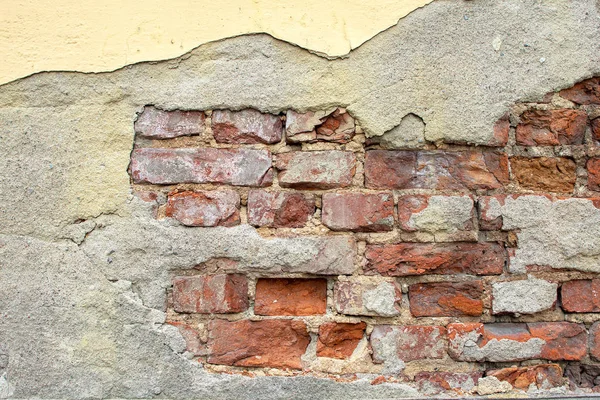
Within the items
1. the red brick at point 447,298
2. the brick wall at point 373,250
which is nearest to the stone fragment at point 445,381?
the brick wall at point 373,250

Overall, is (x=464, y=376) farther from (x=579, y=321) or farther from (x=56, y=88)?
(x=56, y=88)

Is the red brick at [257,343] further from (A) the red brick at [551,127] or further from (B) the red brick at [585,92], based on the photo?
(B) the red brick at [585,92]

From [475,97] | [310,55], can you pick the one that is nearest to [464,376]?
[475,97]

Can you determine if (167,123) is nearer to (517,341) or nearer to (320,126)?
(320,126)

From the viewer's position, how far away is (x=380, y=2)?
3.50ft

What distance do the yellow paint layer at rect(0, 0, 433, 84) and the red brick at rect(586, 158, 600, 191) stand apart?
19.5 inches

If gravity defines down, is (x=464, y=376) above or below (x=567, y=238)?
below

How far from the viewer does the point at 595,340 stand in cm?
110

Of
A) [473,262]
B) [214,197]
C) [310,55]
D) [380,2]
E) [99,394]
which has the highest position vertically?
[380,2]

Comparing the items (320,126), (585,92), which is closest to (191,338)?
(320,126)

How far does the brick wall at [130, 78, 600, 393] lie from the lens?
1.07 meters

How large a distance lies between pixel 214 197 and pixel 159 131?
169 millimetres

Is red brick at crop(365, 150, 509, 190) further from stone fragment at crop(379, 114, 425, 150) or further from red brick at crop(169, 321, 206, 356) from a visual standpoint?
red brick at crop(169, 321, 206, 356)

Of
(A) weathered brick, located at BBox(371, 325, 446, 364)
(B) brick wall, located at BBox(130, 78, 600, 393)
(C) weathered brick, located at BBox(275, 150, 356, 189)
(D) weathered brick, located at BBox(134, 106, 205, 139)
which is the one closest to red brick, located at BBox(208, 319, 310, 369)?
(B) brick wall, located at BBox(130, 78, 600, 393)
